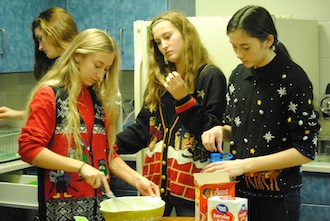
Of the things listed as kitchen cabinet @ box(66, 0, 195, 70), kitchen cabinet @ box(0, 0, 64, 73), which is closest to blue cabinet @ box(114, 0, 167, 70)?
kitchen cabinet @ box(66, 0, 195, 70)

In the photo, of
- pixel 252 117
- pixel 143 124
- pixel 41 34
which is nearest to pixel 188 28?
pixel 143 124

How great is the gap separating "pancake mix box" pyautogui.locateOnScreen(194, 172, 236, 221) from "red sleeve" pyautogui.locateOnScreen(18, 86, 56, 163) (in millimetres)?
523

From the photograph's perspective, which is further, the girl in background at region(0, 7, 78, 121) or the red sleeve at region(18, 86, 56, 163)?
the girl in background at region(0, 7, 78, 121)

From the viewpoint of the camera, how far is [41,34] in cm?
271

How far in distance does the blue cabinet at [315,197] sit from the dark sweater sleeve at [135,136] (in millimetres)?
1087

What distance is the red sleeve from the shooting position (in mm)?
1740

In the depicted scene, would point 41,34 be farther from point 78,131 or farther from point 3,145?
point 78,131

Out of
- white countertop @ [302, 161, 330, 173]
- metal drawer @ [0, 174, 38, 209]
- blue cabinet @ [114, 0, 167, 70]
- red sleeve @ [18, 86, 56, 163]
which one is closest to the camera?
red sleeve @ [18, 86, 56, 163]

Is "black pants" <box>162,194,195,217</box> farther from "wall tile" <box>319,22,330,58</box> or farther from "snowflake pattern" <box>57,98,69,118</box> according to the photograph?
"wall tile" <box>319,22,330,58</box>

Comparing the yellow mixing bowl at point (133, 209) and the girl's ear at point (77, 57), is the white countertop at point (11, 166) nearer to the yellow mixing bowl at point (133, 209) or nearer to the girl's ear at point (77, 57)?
the girl's ear at point (77, 57)

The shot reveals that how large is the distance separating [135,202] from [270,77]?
62 cm

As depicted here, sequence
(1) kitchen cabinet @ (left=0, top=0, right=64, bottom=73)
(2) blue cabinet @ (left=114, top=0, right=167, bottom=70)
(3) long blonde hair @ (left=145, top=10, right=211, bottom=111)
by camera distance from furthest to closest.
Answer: (2) blue cabinet @ (left=114, top=0, right=167, bottom=70) → (1) kitchen cabinet @ (left=0, top=0, right=64, bottom=73) → (3) long blonde hair @ (left=145, top=10, right=211, bottom=111)

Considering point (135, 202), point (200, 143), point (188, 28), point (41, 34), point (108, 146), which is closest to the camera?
point (135, 202)

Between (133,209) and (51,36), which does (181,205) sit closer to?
(133,209)
